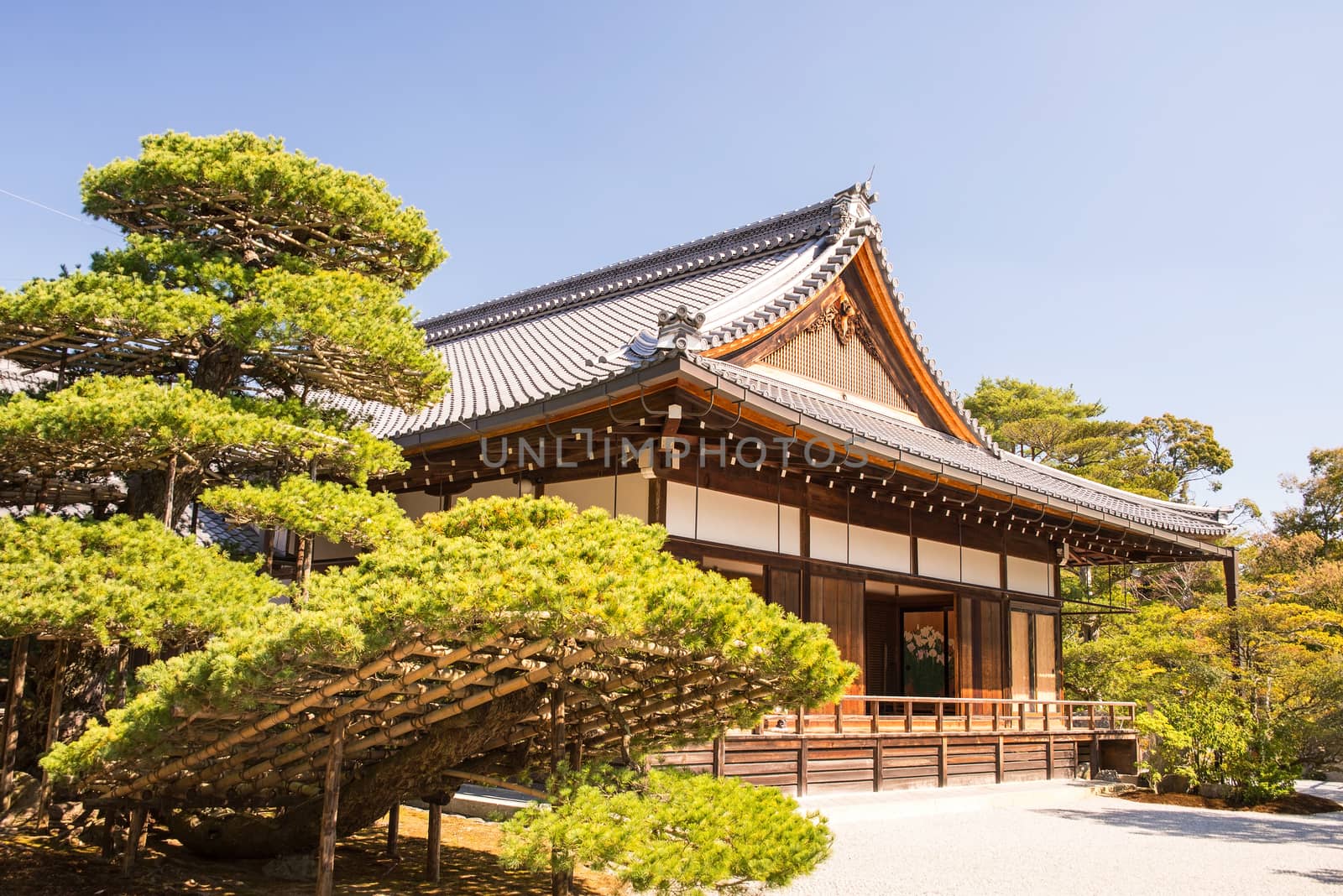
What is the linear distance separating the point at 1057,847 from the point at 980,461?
22.9 ft

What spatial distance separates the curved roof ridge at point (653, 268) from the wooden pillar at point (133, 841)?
9101 millimetres

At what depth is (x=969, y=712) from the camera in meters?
13.2

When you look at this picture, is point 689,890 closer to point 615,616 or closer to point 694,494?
point 615,616

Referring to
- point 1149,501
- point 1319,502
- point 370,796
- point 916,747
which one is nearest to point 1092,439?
point 1319,502

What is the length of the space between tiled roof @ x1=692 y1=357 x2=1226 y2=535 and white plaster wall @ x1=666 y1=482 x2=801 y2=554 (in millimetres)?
1200

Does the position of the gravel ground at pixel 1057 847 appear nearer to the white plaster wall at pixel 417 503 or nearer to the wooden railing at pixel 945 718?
the wooden railing at pixel 945 718

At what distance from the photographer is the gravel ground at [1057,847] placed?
7695 mm

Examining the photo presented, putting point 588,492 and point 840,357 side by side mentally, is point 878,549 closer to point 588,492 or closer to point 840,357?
point 840,357

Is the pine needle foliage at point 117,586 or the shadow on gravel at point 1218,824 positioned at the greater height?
the pine needle foliage at point 117,586

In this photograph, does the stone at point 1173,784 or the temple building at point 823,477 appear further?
the stone at point 1173,784

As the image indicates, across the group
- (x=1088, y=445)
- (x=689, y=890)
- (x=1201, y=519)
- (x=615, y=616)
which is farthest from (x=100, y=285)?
(x=1088, y=445)

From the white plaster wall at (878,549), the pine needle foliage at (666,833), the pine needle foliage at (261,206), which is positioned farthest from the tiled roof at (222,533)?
the pine needle foliage at (666,833)

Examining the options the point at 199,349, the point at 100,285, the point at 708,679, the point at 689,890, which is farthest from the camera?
the point at 199,349

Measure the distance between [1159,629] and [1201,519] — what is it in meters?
2.86
